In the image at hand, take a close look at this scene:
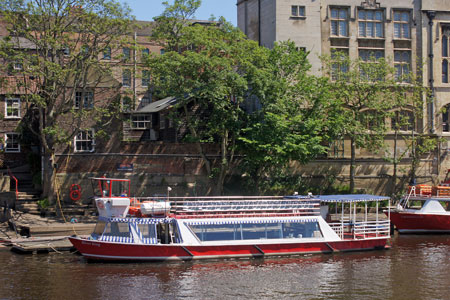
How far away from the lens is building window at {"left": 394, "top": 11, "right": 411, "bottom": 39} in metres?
54.6

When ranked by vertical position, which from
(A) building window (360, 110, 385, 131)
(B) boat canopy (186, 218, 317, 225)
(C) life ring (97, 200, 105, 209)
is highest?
(A) building window (360, 110, 385, 131)

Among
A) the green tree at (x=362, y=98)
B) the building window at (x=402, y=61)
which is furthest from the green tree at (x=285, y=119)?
the building window at (x=402, y=61)

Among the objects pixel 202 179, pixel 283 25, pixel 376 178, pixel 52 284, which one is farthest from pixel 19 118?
pixel 376 178

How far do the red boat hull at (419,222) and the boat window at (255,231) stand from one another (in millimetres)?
11094

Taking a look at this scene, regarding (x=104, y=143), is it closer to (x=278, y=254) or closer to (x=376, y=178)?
(x=278, y=254)

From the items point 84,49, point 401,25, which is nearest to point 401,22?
point 401,25

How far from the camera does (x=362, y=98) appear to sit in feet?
159

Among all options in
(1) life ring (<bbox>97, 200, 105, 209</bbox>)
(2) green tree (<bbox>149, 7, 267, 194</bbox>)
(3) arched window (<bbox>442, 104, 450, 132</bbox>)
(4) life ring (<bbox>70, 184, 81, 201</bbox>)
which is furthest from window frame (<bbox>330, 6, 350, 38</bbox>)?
(1) life ring (<bbox>97, 200, 105, 209</bbox>)

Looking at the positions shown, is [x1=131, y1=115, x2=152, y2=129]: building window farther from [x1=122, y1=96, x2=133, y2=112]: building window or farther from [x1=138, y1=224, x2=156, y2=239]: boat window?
[x1=138, y1=224, x2=156, y2=239]: boat window

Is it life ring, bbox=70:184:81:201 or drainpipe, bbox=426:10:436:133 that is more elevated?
drainpipe, bbox=426:10:436:133

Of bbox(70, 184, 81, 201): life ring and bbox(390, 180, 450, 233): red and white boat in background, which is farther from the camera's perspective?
bbox(70, 184, 81, 201): life ring

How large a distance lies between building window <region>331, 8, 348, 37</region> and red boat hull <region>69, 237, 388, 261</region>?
26.3 meters

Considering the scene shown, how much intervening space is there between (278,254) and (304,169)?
726 inches

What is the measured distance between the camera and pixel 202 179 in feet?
155
